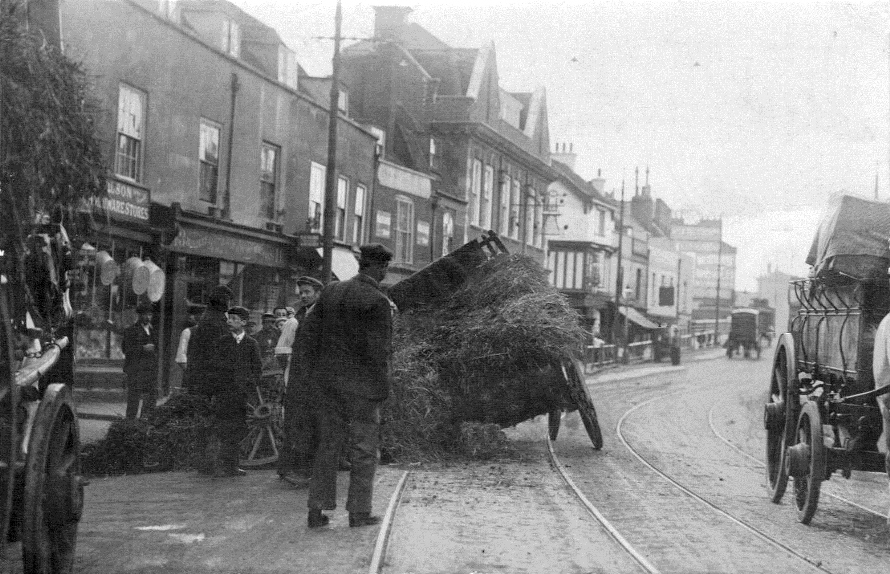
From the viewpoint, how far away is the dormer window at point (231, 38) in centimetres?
2292

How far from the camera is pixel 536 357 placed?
11867 millimetres

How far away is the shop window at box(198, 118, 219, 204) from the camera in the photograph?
2128cm

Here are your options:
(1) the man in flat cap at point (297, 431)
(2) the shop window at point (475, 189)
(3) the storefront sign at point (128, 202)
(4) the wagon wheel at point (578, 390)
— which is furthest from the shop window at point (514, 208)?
(1) the man in flat cap at point (297, 431)

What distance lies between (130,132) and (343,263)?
9206 millimetres

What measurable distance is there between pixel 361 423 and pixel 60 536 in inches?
96.0

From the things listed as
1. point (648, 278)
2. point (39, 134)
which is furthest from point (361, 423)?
point (648, 278)

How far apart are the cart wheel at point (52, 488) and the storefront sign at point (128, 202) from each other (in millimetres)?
12096

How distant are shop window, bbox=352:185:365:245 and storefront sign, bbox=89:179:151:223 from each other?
11.1 metres

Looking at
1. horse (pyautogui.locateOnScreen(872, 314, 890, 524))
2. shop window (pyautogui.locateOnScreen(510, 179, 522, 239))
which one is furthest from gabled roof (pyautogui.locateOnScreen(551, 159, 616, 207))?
horse (pyautogui.locateOnScreen(872, 314, 890, 524))

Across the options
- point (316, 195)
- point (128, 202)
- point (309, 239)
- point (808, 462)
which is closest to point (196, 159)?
point (128, 202)

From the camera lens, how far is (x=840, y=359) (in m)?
7.97

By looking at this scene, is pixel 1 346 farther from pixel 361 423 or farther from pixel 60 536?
pixel 361 423

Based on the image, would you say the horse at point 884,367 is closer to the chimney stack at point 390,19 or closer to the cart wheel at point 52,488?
the cart wheel at point 52,488

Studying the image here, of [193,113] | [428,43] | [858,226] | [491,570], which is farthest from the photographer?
[428,43]
